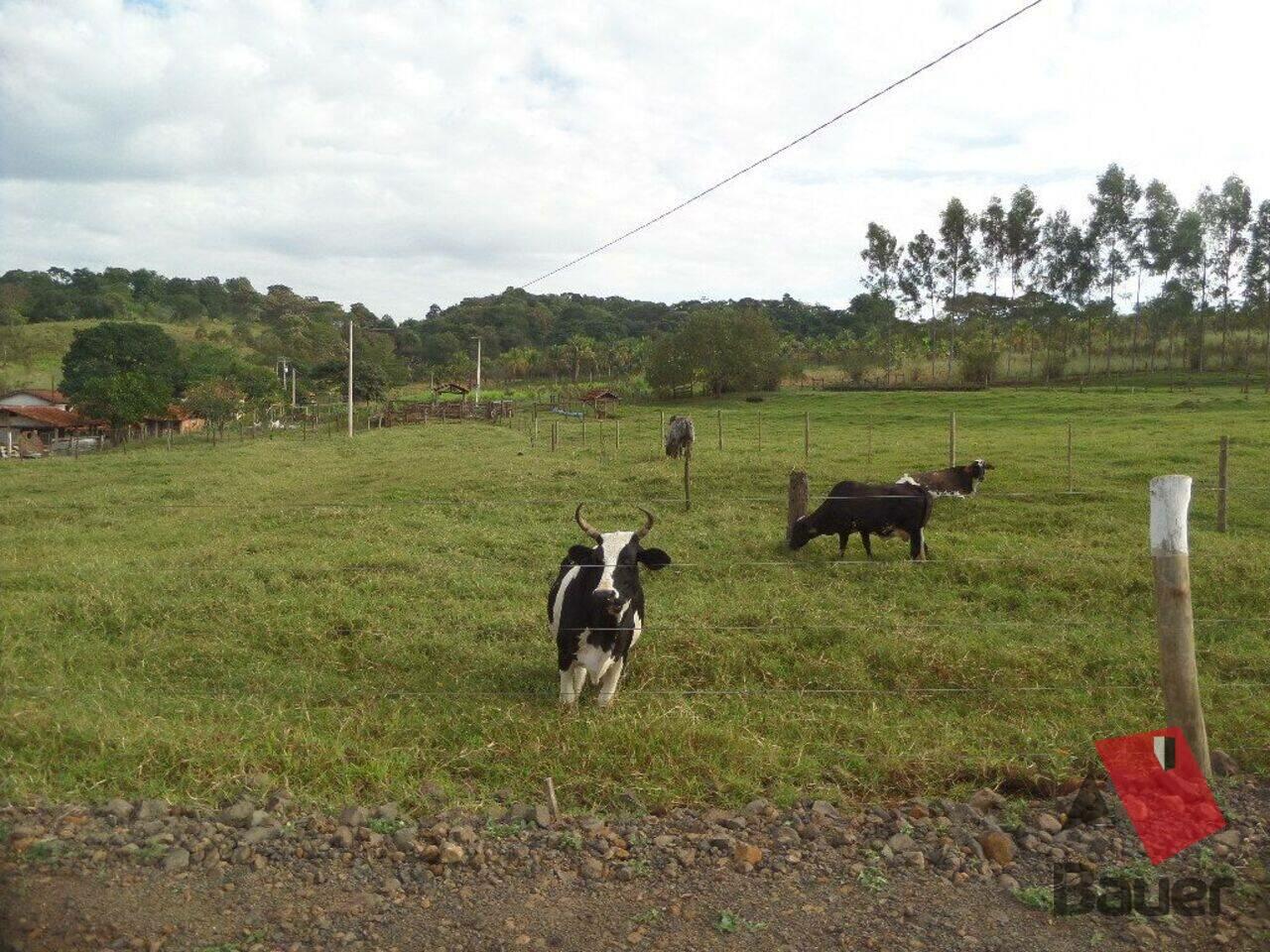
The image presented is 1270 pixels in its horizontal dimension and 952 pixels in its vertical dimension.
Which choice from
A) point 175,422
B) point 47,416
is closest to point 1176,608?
point 175,422

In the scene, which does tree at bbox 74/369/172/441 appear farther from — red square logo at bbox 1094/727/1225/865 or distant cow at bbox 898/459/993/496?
red square logo at bbox 1094/727/1225/865

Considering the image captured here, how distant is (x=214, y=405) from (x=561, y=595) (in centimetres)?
4113

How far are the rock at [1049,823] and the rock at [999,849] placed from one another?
0.80ft

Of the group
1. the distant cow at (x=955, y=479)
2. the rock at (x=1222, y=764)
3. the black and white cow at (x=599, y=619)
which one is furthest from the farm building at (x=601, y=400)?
the rock at (x=1222, y=764)

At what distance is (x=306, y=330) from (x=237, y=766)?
3686 inches

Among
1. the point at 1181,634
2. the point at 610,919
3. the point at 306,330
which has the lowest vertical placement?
the point at 610,919

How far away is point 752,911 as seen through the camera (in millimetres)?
3580

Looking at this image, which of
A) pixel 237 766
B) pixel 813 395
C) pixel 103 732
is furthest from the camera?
→ pixel 813 395

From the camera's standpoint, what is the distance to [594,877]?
150 inches

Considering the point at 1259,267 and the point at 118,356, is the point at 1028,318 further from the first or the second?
the point at 118,356

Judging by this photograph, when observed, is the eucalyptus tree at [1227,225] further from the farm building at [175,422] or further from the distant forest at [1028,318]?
the farm building at [175,422]

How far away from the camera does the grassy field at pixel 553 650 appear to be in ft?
16.1

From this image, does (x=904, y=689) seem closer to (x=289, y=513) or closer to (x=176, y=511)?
(x=289, y=513)

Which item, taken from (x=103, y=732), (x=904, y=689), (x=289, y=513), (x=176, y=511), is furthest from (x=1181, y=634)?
(x=176, y=511)
